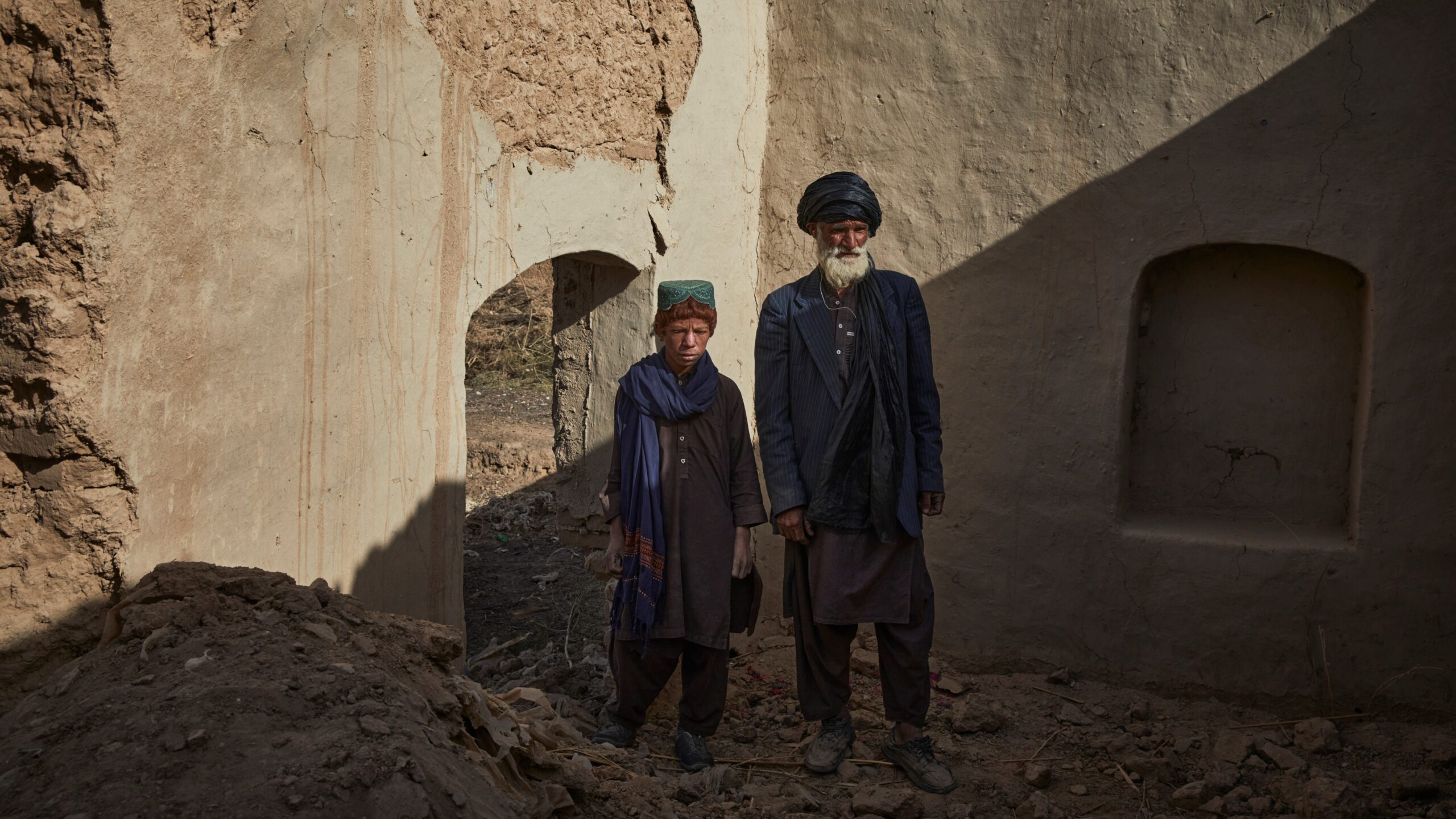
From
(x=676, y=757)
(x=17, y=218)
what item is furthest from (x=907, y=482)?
(x=17, y=218)

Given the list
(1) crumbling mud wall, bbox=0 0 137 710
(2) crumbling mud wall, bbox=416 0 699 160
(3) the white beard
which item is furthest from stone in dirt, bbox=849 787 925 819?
(2) crumbling mud wall, bbox=416 0 699 160

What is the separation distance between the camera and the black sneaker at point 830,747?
12.6 feet

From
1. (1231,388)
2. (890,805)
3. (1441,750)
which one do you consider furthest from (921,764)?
(1231,388)

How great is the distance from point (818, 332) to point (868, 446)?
1.38ft

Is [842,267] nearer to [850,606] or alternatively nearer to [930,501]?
[930,501]

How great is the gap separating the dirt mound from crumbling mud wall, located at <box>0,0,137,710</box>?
198mm

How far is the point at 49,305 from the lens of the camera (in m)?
2.35

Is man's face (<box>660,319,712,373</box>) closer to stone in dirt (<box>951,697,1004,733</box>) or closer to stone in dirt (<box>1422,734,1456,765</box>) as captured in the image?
stone in dirt (<box>951,697,1004,733</box>)

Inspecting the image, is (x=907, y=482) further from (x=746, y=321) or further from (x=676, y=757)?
(x=746, y=321)

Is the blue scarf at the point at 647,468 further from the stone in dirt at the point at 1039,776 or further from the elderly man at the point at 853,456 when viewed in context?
the stone in dirt at the point at 1039,776

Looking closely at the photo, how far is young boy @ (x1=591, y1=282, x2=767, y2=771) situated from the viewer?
364 cm

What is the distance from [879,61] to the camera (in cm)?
506

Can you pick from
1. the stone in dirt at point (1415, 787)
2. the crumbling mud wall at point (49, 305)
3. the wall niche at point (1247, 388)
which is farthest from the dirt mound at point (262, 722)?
the wall niche at point (1247, 388)

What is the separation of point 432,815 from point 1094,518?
3.47m
